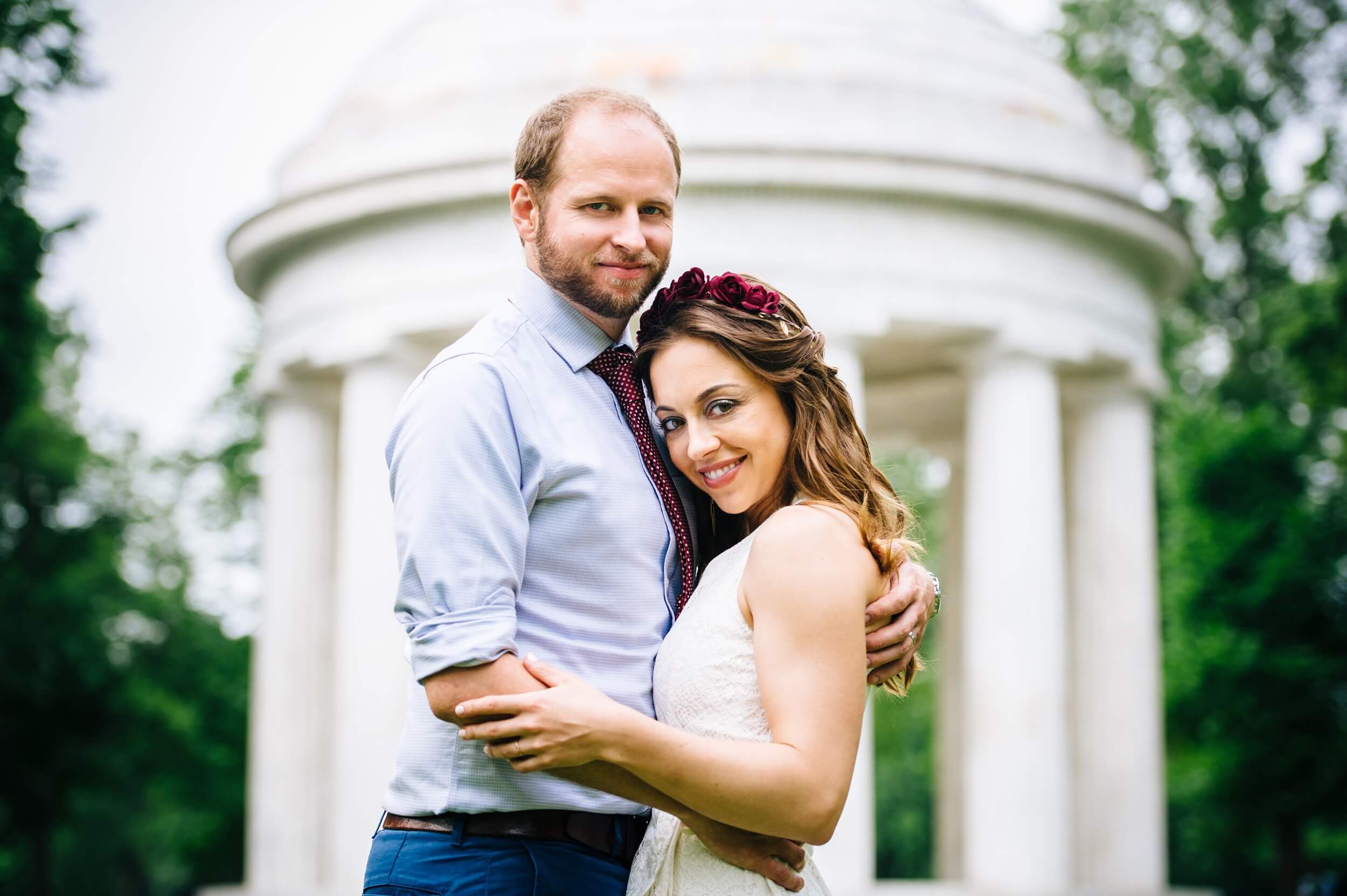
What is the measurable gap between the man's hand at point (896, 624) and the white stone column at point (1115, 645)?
80.8ft

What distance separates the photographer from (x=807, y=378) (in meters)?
7.05

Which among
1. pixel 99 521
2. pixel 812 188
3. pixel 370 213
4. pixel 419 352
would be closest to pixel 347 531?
pixel 419 352

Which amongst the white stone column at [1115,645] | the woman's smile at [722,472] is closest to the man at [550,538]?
the woman's smile at [722,472]

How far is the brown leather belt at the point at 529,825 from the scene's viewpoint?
6.35 meters

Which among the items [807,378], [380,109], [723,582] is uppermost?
[380,109]

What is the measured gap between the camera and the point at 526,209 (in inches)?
274

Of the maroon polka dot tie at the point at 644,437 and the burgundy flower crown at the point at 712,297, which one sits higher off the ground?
the burgundy flower crown at the point at 712,297

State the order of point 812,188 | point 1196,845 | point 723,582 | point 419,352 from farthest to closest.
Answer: point 1196,845, point 419,352, point 812,188, point 723,582

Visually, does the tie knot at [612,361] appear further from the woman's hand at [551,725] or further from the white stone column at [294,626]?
the white stone column at [294,626]

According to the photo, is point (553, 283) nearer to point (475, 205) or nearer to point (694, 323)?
point (694, 323)

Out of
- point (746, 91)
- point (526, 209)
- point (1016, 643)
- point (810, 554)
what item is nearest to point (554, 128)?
point (526, 209)

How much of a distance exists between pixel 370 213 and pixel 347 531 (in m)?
Result: 5.85

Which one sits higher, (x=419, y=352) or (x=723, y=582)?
(x=419, y=352)

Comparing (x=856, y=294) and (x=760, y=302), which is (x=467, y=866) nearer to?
(x=760, y=302)
